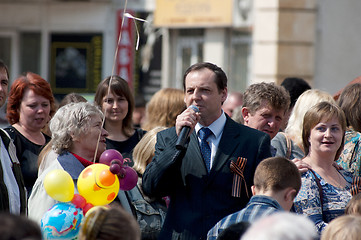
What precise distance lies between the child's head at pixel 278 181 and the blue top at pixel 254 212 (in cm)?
9

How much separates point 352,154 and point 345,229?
6.55 feet

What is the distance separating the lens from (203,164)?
4172 millimetres

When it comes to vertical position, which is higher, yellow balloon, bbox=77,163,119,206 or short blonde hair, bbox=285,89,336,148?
short blonde hair, bbox=285,89,336,148

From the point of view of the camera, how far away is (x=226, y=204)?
13.5 feet

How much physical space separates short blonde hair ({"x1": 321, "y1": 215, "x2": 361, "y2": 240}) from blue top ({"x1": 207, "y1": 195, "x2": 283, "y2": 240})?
0.41m

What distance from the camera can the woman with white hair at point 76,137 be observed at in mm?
4516

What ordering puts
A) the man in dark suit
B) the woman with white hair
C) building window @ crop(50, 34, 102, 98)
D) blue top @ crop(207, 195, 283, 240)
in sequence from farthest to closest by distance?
building window @ crop(50, 34, 102, 98) < the woman with white hair < the man in dark suit < blue top @ crop(207, 195, 283, 240)

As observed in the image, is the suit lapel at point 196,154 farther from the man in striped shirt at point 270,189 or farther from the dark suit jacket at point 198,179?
the man in striped shirt at point 270,189

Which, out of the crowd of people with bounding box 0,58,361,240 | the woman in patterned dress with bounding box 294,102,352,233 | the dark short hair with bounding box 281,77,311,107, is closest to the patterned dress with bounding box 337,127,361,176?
the crowd of people with bounding box 0,58,361,240

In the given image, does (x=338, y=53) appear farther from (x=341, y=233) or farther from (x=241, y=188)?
(x=341, y=233)

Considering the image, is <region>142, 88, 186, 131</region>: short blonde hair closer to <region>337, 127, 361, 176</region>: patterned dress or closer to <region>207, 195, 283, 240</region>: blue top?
<region>337, 127, 361, 176</region>: patterned dress

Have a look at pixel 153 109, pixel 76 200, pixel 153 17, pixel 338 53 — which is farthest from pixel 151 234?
pixel 153 17

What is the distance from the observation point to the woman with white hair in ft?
14.8

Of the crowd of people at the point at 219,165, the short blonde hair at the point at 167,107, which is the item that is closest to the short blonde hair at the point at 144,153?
the crowd of people at the point at 219,165
